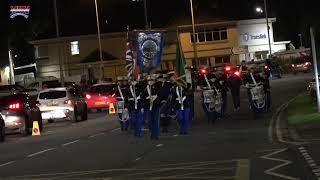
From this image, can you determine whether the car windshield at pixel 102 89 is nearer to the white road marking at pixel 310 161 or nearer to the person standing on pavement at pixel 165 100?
the person standing on pavement at pixel 165 100

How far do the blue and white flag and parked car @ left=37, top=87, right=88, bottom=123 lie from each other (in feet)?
11.1

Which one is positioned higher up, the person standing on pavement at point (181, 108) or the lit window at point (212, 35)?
the lit window at point (212, 35)

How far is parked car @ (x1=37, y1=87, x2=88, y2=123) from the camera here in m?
31.8

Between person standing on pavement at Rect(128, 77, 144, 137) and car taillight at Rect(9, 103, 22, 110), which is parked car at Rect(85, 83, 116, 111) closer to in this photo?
car taillight at Rect(9, 103, 22, 110)

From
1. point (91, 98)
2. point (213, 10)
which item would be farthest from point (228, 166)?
point (213, 10)

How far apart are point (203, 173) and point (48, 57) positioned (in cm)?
7104

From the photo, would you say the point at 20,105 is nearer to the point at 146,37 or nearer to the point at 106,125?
the point at 106,125

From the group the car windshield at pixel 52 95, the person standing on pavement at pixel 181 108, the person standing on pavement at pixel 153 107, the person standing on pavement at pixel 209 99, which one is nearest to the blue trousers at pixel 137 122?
the person standing on pavement at pixel 153 107

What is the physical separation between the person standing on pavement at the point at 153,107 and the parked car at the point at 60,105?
10622 millimetres

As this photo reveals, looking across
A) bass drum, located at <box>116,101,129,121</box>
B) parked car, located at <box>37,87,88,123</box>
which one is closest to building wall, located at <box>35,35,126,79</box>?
parked car, located at <box>37,87,88,123</box>

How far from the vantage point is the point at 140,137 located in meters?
21.1

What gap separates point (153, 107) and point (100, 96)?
1802 cm

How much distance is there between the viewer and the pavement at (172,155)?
1263 centimetres

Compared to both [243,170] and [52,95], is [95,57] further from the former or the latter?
[243,170]
